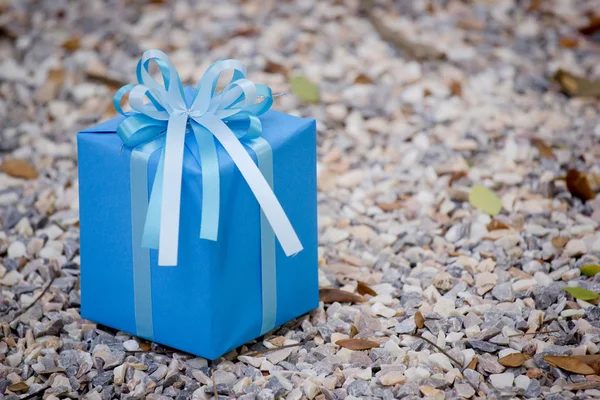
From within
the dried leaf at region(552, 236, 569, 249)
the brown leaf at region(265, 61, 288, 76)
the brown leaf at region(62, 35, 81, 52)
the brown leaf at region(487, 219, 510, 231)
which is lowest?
the dried leaf at region(552, 236, 569, 249)

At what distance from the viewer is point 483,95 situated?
2.57 meters

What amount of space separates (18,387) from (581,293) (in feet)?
3.51

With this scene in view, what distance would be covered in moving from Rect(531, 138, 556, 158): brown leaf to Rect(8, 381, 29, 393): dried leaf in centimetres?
145

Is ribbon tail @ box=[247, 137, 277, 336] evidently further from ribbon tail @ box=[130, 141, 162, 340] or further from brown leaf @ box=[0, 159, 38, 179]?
brown leaf @ box=[0, 159, 38, 179]

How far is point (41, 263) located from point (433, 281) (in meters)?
0.85

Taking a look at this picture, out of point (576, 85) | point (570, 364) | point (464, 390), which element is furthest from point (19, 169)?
point (576, 85)

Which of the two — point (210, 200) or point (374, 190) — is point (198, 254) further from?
point (374, 190)

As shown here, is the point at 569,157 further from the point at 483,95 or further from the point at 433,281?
the point at 433,281

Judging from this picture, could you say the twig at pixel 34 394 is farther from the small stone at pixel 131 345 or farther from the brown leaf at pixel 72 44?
the brown leaf at pixel 72 44

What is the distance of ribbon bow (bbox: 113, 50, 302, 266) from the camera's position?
4.52ft

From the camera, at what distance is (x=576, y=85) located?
2590mm

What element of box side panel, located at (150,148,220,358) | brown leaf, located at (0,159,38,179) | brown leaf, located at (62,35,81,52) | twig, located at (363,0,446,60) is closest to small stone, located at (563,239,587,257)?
box side panel, located at (150,148,220,358)

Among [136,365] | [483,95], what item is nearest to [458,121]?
[483,95]

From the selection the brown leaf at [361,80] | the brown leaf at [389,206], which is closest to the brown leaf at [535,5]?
the brown leaf at [361,80]
